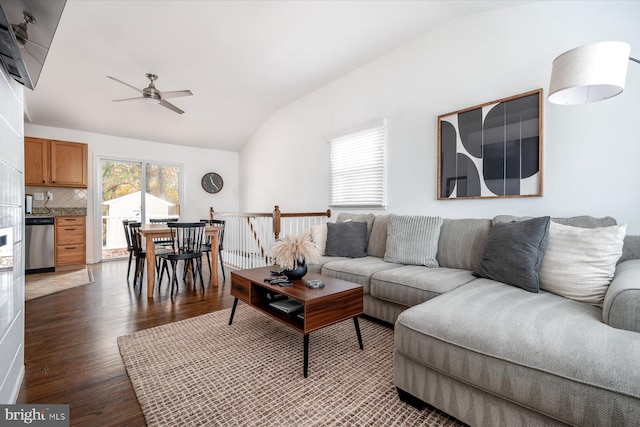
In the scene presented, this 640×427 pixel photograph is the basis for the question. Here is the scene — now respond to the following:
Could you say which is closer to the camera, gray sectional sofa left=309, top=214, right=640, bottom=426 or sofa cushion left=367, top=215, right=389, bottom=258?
gray sectional sofa left=309, top=214, right=640, bottom=426

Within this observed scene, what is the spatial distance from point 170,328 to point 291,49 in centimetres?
345

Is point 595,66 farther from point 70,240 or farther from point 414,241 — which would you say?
point 70,240

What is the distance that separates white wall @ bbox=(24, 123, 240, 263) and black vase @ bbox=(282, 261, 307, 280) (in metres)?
5.07

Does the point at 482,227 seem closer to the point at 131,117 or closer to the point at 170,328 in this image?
the point at 170,328

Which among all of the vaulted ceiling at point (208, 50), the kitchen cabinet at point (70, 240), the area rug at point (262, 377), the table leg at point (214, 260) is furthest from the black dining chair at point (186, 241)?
the kitchen cabinet at point (70, 240)

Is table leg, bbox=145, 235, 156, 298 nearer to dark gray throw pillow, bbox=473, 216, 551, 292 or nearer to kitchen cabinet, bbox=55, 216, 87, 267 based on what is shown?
kitchen cabinet, bbox=55, 216, 87, 267

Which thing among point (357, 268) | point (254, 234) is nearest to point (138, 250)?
point (254, 234)

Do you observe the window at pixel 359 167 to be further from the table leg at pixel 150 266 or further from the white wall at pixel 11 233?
the white wall at pixel 11 233

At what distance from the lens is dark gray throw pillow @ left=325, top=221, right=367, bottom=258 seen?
316 cm

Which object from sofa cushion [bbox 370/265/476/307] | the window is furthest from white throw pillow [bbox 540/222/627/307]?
the window

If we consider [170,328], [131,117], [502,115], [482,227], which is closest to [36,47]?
[170,328]

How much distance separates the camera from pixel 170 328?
94.6 inches

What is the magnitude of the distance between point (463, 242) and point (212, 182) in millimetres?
5892

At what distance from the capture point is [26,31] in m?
1.15
